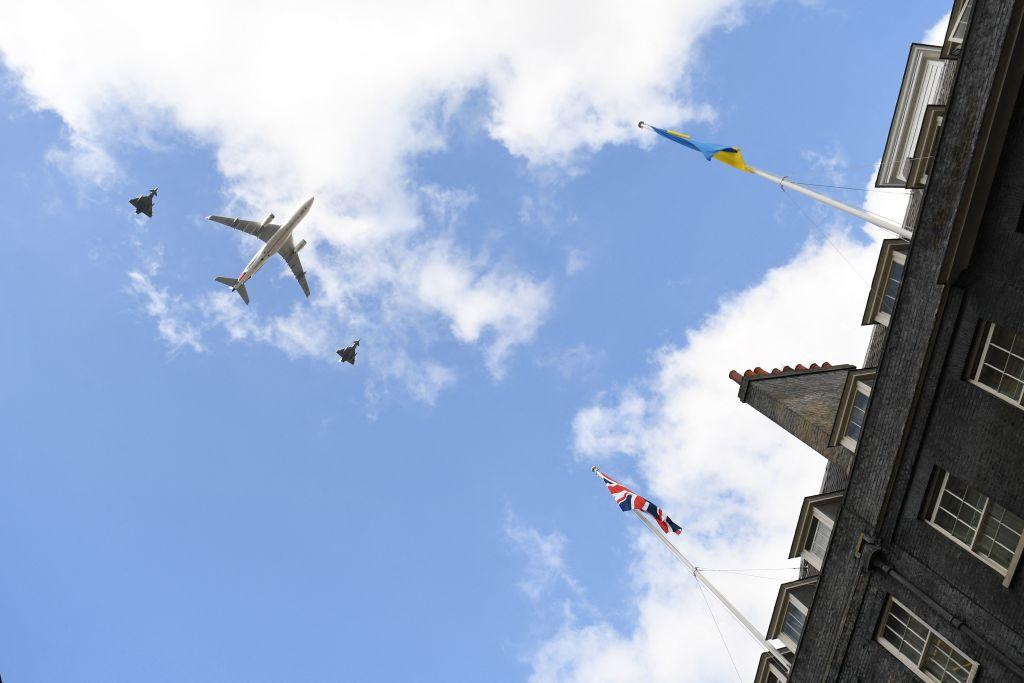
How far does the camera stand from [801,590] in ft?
69.6

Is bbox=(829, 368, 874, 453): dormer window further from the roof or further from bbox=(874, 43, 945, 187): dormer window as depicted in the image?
bbox=(874, 43, 945, 187): dormer window

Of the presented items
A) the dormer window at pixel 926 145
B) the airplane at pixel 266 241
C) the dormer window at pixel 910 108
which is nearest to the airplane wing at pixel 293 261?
the airplane at pixel 266 241

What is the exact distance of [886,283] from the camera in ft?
63.9

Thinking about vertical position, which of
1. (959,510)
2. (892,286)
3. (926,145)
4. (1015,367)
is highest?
(926,145)

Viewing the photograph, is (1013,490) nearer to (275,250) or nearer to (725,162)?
(725,162)

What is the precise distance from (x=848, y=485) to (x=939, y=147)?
9203 millimetres

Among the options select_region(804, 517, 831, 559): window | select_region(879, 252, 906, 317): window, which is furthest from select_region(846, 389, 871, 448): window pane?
select_region(804, 517, 831, 559): window

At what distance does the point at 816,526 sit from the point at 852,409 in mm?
3734

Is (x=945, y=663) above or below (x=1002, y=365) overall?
below

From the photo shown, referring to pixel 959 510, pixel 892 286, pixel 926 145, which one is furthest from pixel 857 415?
pixel 926 145

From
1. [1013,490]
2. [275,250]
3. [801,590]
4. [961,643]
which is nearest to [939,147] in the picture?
[1013,490]

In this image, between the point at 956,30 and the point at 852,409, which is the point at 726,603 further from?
the point at 956,30

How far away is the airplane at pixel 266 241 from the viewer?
6494 centimetres

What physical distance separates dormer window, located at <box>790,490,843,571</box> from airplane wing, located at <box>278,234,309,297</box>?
57641 mm
